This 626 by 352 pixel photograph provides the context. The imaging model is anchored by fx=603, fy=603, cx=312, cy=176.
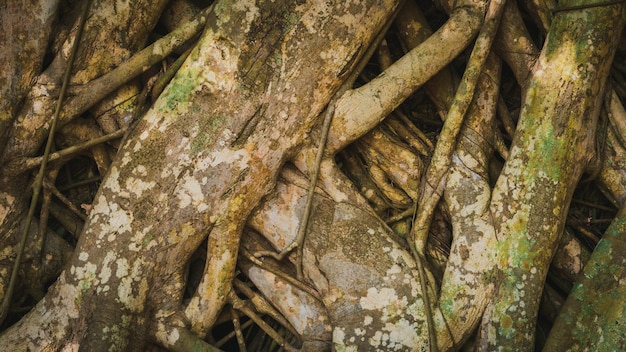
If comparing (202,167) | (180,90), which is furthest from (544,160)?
(180,90)

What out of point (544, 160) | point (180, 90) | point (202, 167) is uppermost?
point (180, 90)

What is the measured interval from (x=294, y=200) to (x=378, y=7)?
99cm

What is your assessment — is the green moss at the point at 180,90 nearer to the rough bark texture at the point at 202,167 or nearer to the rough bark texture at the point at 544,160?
the rough bark texture at the point at 202,167

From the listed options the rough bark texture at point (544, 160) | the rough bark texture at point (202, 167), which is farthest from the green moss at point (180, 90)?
the rough bark texture at point (544, 160)

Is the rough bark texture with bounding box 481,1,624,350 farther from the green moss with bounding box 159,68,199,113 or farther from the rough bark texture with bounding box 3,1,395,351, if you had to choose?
the green moss with bounding box 159,68,199,113

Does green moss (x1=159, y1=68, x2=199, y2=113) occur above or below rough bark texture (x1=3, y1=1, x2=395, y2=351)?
above

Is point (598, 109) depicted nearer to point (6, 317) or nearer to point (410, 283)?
point (410, 283)

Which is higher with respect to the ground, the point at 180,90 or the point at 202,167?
the point at 180,90

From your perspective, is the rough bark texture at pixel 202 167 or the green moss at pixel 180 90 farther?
the green moss at pixel 180 90

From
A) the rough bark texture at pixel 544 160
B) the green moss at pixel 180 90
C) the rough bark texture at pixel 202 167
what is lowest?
the rough bark texture at pixel 544 160

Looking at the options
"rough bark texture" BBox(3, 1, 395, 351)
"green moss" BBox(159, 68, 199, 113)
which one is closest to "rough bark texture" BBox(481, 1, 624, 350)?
"rough bark texture" BBox(3, 1, 395, 351)

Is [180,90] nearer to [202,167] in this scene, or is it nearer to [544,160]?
[202,167]

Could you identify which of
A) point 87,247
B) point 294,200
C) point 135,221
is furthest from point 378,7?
point 87,247

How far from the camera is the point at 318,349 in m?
2.70
